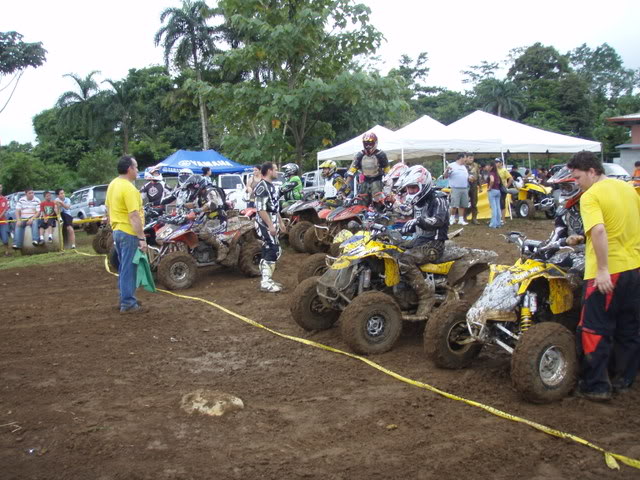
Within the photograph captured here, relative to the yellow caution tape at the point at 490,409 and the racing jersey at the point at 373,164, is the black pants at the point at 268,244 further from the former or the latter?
the racing jersey at the point at 373,164

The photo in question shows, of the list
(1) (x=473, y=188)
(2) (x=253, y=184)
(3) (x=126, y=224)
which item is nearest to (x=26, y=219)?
(2) (x=253, y=184)

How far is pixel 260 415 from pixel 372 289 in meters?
2.36

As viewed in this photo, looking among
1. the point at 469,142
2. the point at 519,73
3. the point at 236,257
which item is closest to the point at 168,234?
the point at 236,257

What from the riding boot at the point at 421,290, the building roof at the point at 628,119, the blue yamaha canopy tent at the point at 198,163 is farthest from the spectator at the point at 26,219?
the building roof at the point at 628,119

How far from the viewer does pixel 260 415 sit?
14.6ft

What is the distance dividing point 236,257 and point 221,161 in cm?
1867

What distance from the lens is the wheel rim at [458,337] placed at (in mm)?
5277

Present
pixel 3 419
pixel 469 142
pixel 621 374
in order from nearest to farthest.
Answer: pixel 3 419 → pixel 621 374 → pixel 469 142

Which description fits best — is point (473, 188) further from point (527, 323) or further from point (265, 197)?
point (527, 323)

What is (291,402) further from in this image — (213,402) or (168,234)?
(168,234)

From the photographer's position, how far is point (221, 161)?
28.0 m

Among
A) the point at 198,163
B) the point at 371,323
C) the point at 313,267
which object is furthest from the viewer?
the point at 198,163

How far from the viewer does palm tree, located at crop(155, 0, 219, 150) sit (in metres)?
36.5

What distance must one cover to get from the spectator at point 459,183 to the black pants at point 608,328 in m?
10.8
